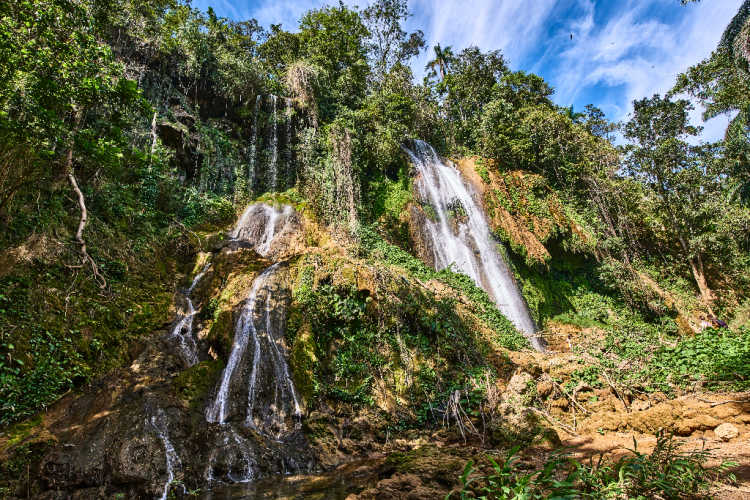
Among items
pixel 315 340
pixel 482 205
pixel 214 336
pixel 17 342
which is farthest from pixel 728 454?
pixel 482 205

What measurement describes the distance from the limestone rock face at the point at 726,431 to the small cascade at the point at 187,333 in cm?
845

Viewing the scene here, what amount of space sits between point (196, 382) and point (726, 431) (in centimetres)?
767

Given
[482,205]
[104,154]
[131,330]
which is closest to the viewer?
[131,330]

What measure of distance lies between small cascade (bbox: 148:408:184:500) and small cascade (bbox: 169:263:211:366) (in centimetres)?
197

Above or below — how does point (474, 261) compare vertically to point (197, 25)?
below

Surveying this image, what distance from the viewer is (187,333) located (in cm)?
806

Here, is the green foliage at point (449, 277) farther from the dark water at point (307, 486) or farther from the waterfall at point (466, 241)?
the dark water at point (307, 486)

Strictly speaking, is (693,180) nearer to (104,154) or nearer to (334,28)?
(334,28)

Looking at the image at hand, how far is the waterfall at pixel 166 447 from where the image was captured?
4.49 m

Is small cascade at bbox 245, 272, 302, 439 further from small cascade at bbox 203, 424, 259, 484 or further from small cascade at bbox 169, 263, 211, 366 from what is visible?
small cascade at bbox 169, 263, 211, 366

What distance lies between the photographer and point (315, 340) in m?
7.36

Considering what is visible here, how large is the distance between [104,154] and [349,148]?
9.29m

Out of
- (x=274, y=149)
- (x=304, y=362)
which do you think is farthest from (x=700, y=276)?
(x=274, y=149)

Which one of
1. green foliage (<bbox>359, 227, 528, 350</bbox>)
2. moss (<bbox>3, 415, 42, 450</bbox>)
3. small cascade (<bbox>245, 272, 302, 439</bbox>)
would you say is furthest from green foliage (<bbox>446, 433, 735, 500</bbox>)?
green foliage (<bbox>359, 227, 528, 350</bbox>)
